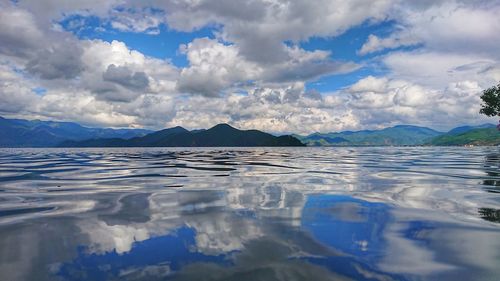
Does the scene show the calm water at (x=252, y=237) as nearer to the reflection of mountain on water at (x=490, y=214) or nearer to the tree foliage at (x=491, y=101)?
the reflection of mountain on water at (x=490, y=214)

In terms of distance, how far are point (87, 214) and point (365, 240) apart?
961cm

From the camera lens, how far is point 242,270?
625cm

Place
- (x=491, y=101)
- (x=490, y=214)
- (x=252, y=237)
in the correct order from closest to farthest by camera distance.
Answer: (x=252, y=237), (x=490, y=214), (x=491, y=101)

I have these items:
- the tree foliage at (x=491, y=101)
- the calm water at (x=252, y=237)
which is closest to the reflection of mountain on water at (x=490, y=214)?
the calm water at (x=252, y=237)

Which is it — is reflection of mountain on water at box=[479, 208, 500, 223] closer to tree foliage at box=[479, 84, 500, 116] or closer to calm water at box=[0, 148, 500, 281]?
calm water at box=[0, 148, 500, 281]

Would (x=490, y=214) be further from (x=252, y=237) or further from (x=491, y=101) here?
(x=491, y=101)

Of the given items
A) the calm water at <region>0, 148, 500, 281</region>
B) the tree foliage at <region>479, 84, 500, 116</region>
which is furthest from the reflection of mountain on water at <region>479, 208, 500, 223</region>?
the tree foliage at <region>479, 84, 500, 116</region>

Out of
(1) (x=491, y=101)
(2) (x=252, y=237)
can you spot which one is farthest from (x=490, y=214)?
(1) (x=491, y=101)

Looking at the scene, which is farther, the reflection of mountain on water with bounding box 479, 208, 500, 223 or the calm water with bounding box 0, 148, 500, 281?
the reflection of mountain on water with bounding box 479, 208, 500, 223

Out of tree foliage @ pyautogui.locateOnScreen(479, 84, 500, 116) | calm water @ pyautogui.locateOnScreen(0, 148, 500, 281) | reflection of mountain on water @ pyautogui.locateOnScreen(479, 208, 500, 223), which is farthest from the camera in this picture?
tree foliage @ pyautogui.locateOnScreen(479, 84, 500, 116)

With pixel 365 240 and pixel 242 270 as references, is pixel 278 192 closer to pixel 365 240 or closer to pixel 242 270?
pixel 365 240

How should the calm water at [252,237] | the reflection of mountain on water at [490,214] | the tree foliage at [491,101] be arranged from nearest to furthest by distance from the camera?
the calm water at [252,237], the reflection of mountain on water at [490,214], the tree foliage at [491,101]

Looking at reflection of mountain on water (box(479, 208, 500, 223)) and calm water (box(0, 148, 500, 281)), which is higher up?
calm water (box(0, 148, 500, 281))

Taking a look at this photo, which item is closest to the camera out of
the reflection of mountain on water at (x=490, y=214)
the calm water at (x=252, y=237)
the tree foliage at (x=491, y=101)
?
the calm water at (x=252, y=237)
